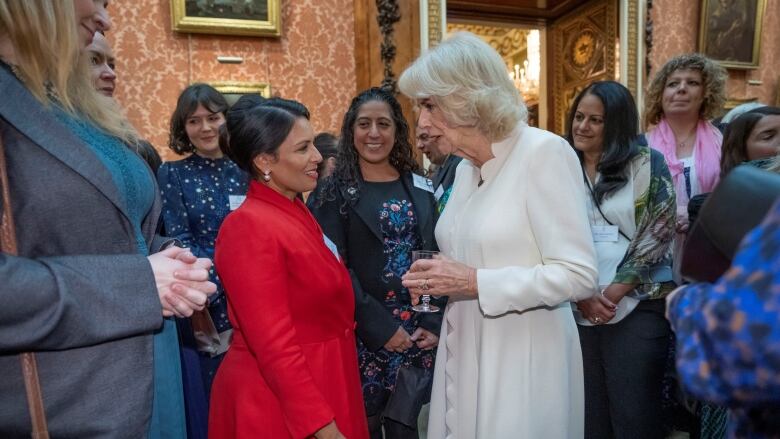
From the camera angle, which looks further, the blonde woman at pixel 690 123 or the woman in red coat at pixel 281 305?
the blonde woman at pixel 690 123

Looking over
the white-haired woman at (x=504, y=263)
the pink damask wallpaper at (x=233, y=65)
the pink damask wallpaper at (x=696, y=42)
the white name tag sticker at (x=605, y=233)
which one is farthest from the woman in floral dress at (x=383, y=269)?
the pink damask wallpaper at (x=696, y=42)

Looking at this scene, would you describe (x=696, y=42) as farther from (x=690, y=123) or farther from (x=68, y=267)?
(x=68, y=267)

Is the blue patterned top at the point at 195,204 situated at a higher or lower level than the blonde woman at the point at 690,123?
lower

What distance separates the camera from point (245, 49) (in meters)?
5.35

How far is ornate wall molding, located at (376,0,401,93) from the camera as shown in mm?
5223

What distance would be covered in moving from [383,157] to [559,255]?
116cm

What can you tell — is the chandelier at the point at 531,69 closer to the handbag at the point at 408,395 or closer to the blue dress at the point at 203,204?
the blue dress at the point at 203,204

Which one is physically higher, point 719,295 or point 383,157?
point 383,157

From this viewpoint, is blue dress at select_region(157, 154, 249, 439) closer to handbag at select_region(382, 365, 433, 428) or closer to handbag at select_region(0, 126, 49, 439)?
handbag at select_region(382, 365, 433, 428)

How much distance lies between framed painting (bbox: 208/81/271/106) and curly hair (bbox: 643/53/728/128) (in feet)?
12.2

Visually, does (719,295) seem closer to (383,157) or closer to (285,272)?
(285,272)

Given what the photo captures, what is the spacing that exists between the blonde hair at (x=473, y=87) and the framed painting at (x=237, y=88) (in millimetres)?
4062

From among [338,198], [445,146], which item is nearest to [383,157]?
[338,198]

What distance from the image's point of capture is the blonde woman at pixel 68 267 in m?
0.85
